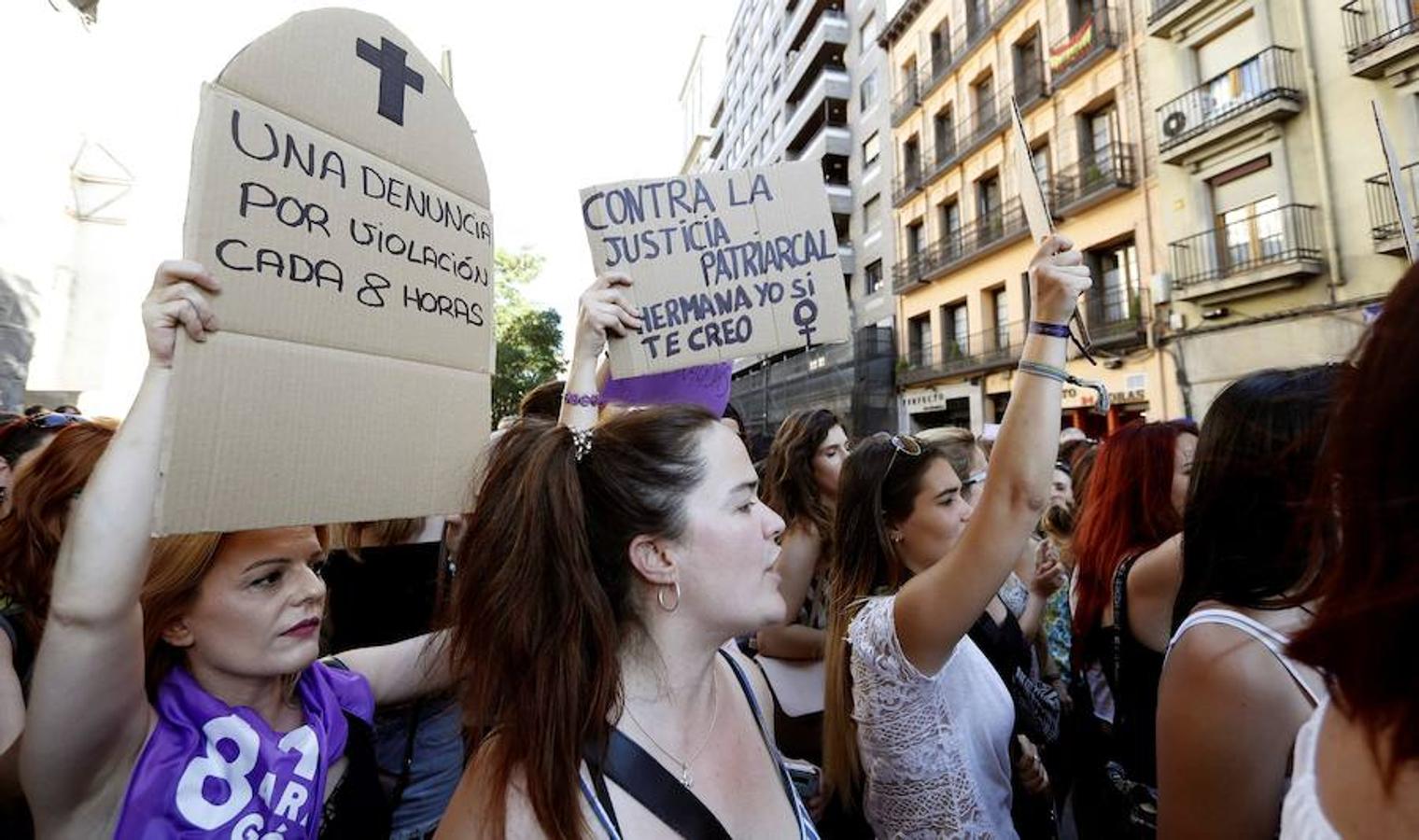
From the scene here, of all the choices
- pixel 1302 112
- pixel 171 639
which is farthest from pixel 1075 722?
pixel 1302 112

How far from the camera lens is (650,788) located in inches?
48.5

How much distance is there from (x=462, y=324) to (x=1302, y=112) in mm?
15349

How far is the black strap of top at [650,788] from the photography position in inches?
47.6

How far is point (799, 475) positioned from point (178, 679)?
8.10 ft

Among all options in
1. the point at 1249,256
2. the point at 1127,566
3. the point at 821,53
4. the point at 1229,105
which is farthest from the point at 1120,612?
the point at 821,53

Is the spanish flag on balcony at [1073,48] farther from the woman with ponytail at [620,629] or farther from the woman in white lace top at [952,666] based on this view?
the woman with ponytail at [620,629]

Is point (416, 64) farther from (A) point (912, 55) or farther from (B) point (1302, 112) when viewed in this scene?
(A) point (912, 55)

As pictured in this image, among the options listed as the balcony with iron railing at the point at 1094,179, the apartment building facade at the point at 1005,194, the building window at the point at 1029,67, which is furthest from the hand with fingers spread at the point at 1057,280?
the building window at the point at 1029,67

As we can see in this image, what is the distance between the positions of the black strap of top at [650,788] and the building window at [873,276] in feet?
81.9

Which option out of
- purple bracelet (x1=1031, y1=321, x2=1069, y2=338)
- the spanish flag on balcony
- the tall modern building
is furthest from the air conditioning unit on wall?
purple bracelet (x1=1031, y1=321, x2=1069, y2=338)

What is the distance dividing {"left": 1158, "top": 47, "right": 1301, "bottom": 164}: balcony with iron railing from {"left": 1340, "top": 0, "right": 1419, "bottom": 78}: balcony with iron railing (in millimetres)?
844

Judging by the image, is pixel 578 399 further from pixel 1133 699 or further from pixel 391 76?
pixel 1133 699

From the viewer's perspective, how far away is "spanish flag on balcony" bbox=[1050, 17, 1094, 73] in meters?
15.5

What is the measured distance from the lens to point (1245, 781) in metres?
1.18
